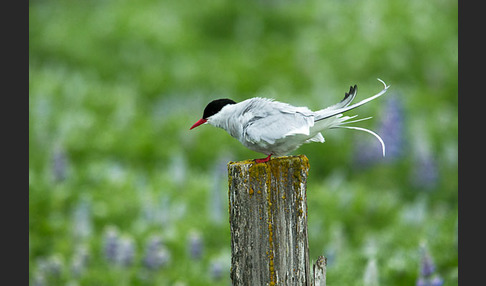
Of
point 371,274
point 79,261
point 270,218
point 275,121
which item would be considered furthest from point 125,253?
point 275,121

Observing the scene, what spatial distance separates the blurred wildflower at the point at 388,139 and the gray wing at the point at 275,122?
7.23m

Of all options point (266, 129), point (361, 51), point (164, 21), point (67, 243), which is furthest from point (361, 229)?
point (164, 21)

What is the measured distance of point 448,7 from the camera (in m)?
20.1

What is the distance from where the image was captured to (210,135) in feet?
45.2

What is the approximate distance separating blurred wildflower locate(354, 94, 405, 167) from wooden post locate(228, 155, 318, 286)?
725cm

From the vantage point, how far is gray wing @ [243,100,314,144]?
488cm

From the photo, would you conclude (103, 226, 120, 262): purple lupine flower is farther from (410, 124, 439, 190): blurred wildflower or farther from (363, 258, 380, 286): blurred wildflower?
(410, 124, 439, 190): blurred wildflower

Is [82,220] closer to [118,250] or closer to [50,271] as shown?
[50,271]

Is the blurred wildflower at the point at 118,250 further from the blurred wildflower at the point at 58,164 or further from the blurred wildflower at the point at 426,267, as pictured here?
the blurred wildflower at the point at 426,267

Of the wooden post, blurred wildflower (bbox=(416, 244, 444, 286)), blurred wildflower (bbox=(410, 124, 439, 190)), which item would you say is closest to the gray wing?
the wooden post

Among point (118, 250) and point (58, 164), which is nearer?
point (118, 250)

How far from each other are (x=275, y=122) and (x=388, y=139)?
24.4 ft

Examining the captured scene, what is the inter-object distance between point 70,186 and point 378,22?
10.5 metres

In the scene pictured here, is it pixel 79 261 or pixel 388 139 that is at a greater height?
pixel 388 139
